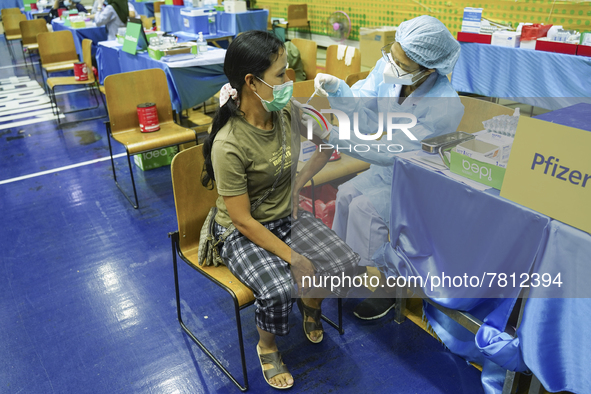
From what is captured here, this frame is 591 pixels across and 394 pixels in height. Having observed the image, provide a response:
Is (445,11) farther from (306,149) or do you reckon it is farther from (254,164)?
(254,164)

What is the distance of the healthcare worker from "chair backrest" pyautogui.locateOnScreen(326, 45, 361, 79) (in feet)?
5.23

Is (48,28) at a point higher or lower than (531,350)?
higher

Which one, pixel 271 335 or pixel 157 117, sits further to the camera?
pixel 157 117

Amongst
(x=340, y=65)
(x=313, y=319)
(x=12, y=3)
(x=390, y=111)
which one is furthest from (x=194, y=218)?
(x=12, y=3)

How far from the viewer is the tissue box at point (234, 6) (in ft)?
18.1

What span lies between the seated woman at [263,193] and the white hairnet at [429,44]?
56 centimetres

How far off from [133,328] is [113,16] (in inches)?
189

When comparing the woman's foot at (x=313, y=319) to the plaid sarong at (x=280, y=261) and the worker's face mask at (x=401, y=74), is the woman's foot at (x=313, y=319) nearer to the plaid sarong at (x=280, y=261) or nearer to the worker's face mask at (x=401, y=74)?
the plaid sarong at (x=280, y=261)

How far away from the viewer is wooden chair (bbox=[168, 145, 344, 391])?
5.68 ft

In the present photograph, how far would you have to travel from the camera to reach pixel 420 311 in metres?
2.18

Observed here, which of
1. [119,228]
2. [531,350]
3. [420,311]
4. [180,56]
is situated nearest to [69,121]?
[180,56]

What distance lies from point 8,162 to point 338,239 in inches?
139

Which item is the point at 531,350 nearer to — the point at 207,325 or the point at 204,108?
the point at 207,325

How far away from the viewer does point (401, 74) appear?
1.92 m
